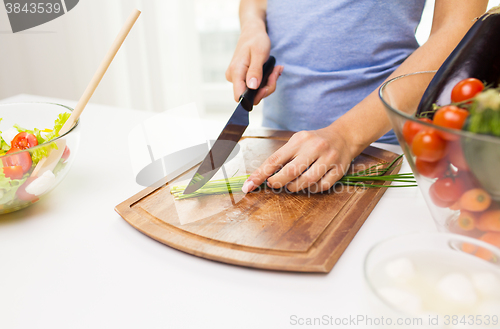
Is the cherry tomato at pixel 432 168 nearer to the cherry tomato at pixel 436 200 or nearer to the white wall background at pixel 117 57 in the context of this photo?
the cherry tomato at pixel 436 200

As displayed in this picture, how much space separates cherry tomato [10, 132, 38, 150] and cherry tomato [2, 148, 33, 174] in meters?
0.07

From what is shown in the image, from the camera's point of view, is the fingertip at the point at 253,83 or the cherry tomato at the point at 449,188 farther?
the fingertip at the point at 253,83

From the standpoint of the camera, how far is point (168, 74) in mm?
2877

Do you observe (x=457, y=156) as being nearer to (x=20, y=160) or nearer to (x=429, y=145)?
(x=429, y=145)

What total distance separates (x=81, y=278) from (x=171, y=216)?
7.3 inches

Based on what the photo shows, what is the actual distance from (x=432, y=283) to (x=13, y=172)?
67cm

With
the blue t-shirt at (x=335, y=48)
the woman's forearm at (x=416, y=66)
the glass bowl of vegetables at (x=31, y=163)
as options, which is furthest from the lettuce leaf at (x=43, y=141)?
the blue t-shirt at (x=335, y=48)

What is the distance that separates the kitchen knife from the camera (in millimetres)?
780

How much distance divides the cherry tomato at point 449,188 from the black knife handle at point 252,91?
53 centimetres

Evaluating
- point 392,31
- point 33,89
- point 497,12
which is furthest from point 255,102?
point 33,89

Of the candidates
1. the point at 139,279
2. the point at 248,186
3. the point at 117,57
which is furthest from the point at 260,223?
the point at 117,57

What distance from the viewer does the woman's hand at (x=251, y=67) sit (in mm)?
987

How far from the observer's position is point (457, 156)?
16.3 inches

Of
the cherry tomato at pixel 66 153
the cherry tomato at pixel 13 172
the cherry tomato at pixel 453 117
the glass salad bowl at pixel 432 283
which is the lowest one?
the cherry tomato at pixel 66 153
